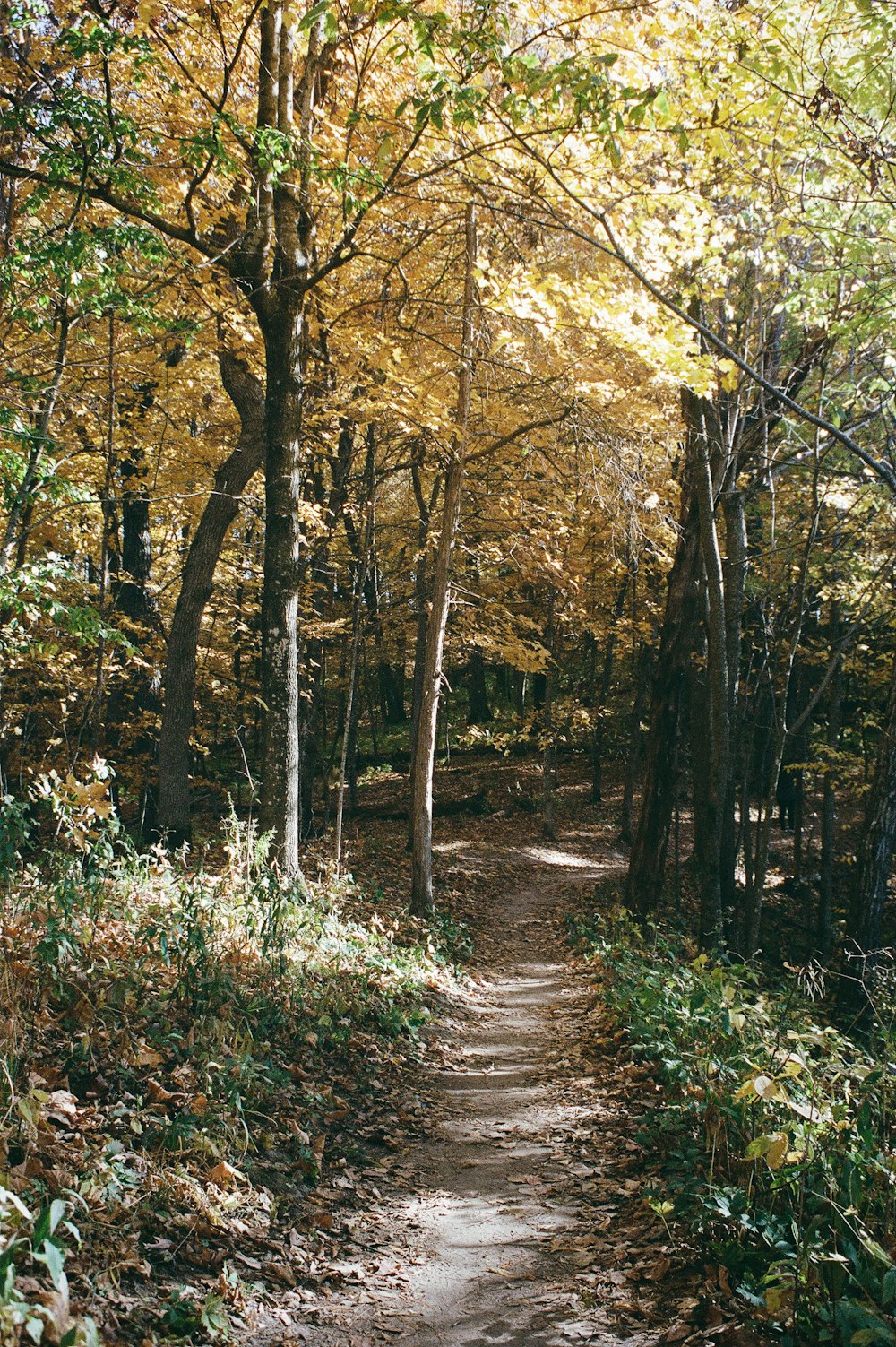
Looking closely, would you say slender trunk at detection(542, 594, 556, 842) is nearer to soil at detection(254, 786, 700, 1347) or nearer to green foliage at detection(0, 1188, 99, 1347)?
soil at detection(254, 786, 700, 1347)

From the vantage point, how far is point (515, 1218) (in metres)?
4.27

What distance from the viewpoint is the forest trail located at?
335 centimetres

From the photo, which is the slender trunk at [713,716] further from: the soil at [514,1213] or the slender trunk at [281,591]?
the slender trunk at [281,591]

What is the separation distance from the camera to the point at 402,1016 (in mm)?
6781

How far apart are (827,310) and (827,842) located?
32.8ft

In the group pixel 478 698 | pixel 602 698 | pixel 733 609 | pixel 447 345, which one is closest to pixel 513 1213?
pixel 733 609

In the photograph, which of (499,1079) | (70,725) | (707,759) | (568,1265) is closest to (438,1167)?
(568,1265)

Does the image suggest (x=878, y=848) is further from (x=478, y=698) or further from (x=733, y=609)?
(x=478, y=698)

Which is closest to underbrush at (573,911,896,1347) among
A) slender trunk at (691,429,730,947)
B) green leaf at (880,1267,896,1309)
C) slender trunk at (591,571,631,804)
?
green leaf at (880,1267,896,1309)

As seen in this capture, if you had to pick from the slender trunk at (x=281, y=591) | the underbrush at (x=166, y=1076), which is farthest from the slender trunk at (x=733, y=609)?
the underbrush at (x=166, y=1076)

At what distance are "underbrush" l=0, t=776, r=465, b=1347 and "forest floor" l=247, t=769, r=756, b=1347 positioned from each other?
0.91 feet

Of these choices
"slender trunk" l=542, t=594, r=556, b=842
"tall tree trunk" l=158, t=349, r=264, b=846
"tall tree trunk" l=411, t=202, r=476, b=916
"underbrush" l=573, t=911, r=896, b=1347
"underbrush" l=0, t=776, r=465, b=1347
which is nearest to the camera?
"underbrush" l=573, t=911, r=896, b=1347

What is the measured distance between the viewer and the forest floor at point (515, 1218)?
3283mm

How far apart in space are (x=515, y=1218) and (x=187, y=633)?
30.1ft
